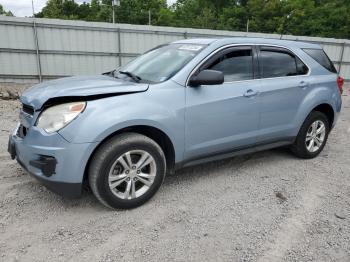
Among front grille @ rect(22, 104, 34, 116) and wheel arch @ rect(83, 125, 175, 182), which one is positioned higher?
front grille @ rect(22, 104, 34, 116)

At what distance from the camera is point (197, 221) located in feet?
10.2

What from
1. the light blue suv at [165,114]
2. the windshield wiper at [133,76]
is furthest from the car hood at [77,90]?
the windshield wiper at [133,76]

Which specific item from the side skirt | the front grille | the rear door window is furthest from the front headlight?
the rear door window

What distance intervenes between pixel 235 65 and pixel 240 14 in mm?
39153

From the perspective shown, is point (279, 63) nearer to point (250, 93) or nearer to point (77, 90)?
point (250, 93)

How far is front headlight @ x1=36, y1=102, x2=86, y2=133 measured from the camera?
9.50ft

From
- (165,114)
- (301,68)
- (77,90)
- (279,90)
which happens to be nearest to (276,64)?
(279,90)

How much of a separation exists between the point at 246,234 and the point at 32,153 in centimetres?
209

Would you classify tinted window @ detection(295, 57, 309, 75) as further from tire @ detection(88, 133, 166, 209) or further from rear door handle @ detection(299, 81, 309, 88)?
tire @ detection(88, 133, 166, 209)

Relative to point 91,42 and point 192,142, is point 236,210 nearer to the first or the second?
point 192,142

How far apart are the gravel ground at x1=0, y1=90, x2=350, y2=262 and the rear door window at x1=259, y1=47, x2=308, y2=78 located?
132 cm

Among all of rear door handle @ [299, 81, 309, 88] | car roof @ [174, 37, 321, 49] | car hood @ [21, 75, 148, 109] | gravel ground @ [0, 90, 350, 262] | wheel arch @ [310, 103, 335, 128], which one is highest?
car roof @ [174, 37, 321, 49]

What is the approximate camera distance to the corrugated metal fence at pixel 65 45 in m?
11.2

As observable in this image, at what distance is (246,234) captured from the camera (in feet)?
9.65
